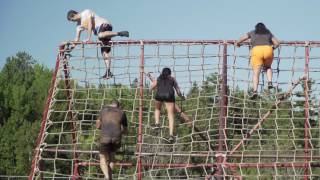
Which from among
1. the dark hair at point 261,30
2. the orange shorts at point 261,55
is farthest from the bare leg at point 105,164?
the dark hair at point 261,30

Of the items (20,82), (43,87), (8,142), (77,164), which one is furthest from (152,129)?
(20,82)

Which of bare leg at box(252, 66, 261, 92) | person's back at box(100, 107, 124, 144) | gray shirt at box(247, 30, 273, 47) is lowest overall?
person's back at box(100, 107, 124, 144)

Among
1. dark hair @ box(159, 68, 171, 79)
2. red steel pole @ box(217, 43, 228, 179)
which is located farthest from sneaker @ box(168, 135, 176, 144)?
dark hair @ box(159, 68, 171, 79)

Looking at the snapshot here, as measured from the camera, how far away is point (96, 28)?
38.5ft

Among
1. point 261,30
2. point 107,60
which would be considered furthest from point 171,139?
point 261,30

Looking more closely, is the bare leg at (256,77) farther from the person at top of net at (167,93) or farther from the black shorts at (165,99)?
the black shorts at (165,99)

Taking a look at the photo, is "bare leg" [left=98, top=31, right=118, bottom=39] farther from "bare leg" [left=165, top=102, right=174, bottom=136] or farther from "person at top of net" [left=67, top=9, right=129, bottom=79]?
"bare leg" [left=165, top=102, right=174, bottom=136]

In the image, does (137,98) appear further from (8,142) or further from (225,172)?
(8,142)

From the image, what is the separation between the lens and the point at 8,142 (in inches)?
1704

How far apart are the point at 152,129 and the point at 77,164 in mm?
1596

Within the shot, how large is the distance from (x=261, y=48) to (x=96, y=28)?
10.9 feet

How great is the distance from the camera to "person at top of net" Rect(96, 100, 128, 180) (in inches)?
377

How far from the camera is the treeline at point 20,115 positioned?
41.9 meters

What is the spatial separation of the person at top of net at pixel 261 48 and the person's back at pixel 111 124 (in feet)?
8.65
